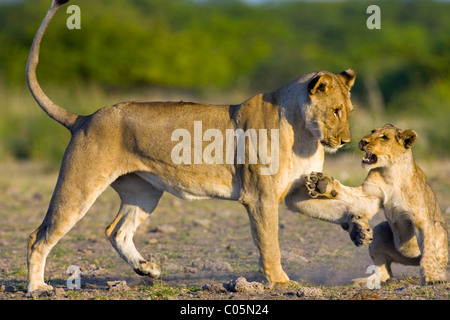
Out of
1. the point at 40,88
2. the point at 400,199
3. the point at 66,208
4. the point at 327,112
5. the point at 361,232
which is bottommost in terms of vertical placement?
the point at 361,232

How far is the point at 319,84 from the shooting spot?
600cm

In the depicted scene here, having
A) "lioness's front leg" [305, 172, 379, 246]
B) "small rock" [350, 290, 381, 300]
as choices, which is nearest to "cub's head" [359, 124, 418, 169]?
"lioness's front leg" [305, 172, 379, 246]

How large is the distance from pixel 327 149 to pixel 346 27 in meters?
54.2

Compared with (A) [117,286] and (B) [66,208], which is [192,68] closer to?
(B) [66,208]

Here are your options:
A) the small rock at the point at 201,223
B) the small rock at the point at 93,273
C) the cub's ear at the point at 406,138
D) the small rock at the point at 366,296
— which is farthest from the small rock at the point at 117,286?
the small rock at the point at 201,223

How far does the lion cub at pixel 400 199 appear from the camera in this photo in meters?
6.25

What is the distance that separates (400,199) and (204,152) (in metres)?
1.58

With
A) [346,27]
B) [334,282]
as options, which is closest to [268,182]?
[334,282]

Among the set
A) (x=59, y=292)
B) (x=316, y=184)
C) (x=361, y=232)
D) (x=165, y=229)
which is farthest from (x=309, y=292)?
(x=165, y=229)

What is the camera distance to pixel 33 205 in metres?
10.8

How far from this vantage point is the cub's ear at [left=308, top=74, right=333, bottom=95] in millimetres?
5965

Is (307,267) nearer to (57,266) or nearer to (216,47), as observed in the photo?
(57,266)

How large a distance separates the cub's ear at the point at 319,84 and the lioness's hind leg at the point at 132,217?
170 cm

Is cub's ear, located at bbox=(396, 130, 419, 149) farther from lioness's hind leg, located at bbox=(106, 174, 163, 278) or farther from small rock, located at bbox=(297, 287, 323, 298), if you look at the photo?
lioness's hind leg, located at bbox=(106, 174, 163, 278)
